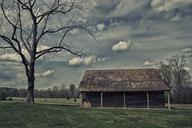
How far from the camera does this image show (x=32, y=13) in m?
37.8

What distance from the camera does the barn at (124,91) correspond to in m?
42.3

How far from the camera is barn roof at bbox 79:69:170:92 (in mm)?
42463

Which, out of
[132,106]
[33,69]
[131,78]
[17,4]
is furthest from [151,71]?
[17,4]

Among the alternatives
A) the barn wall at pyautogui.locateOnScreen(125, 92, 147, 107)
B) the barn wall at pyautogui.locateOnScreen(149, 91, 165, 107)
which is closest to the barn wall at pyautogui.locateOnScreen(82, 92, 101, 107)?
the barn wall at pyautogui.locateOnScreen(125, 92, 147, 107)

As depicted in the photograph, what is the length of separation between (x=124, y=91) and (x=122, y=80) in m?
2.94

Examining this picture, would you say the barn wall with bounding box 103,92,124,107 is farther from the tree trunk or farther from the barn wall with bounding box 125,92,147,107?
the tree trunk

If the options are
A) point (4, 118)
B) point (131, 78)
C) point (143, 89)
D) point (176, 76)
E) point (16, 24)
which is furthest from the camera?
point (176, 76)

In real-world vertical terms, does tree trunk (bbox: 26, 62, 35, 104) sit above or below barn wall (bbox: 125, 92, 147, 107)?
above

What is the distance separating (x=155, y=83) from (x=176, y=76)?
4968 cm

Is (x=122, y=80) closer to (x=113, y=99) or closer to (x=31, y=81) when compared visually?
(x=113, y=99)

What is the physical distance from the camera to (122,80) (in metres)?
44.9

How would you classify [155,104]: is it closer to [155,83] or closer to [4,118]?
[155,83]

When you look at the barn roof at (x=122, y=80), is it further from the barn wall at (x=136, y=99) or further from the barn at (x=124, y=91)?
the barn wall at (x=136, y=99)

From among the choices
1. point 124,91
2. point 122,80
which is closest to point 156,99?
point 124,91
